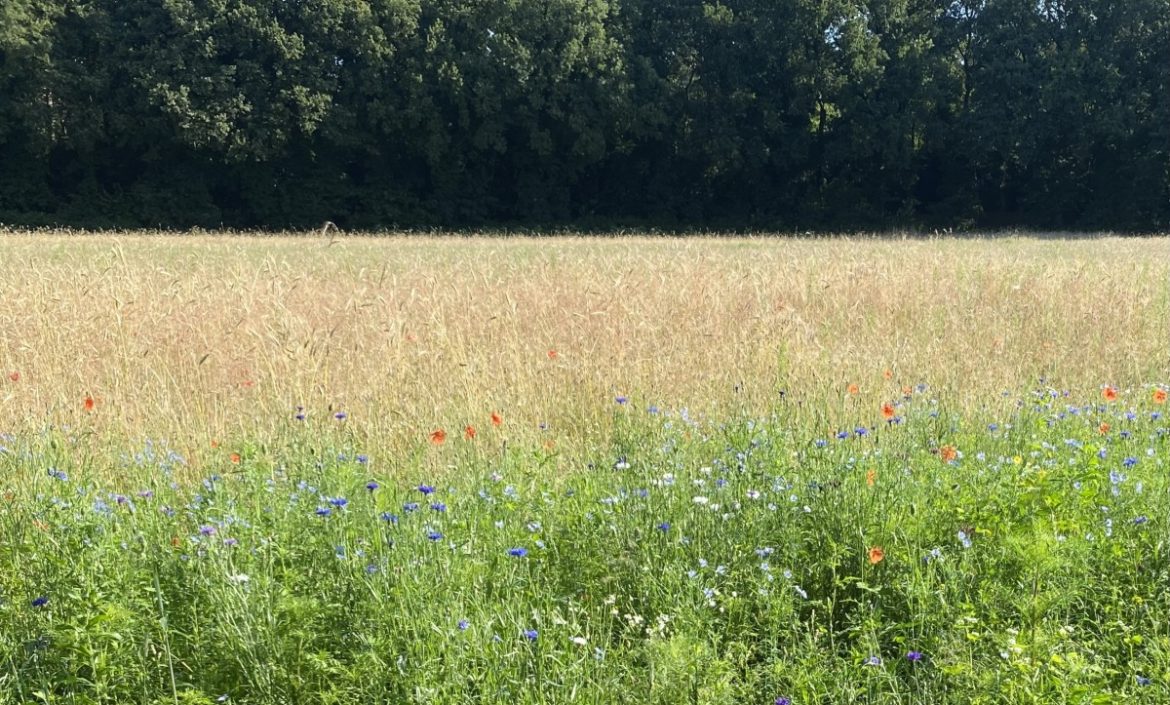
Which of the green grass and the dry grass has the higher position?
the dry grass

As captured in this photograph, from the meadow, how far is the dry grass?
0.04 m

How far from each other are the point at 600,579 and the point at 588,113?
117ft

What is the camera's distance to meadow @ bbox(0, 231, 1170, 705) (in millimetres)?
2609

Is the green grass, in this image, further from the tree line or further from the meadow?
the tree line

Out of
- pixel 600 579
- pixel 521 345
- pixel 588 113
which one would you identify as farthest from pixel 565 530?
pixel 588 113

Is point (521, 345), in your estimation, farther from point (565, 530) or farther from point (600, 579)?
point (600, 579)

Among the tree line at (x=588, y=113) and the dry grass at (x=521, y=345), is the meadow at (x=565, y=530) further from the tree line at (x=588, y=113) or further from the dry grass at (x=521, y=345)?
the tree line at (x=588, y=113)

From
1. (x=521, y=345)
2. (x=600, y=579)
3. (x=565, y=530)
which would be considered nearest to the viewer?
(x=600, y=579)

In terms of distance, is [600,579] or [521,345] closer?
[600,579]

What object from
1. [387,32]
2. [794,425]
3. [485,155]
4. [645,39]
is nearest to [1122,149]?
[645,39]

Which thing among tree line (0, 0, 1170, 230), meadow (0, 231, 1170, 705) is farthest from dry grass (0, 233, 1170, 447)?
tree line (0, 0, 1170, 230)

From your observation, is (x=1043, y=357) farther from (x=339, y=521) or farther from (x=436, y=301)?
(x=339, y=521)

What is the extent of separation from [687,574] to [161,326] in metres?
4.70

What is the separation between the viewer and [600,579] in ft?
10.2
